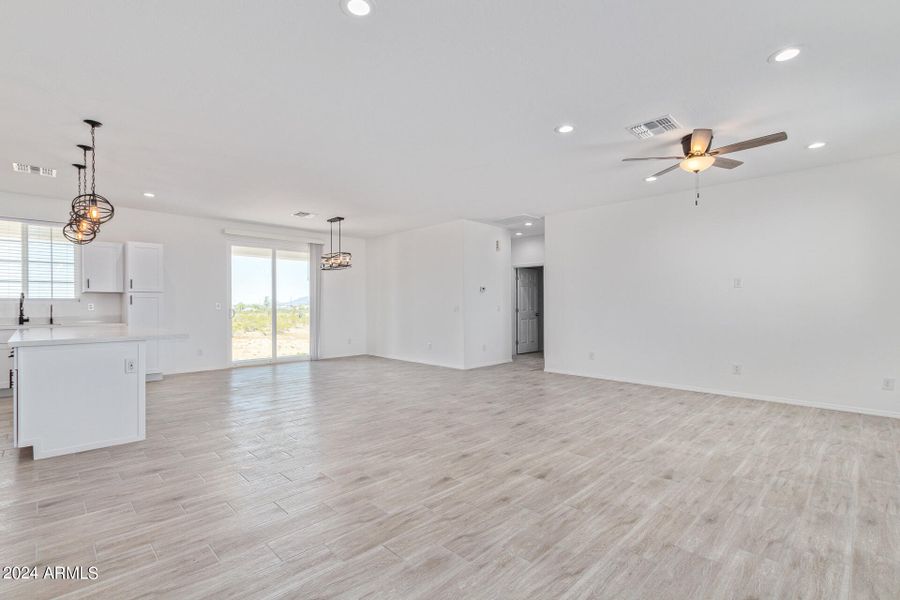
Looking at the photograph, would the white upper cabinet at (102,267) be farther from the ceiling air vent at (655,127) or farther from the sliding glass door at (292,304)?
the ceiling air vent at (655,127)

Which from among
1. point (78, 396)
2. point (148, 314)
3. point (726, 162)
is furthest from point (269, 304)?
point (726, 162)

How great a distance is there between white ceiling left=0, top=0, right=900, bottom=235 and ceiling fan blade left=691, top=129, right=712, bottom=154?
0.30ft

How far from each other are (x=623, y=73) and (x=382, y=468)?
132 inches

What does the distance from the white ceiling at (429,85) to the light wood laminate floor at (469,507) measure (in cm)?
285

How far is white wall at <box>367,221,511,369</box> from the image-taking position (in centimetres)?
805

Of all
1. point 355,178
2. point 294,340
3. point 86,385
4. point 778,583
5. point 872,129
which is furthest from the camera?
point 294,340

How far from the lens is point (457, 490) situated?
2838 mm

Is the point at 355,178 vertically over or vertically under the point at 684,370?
over

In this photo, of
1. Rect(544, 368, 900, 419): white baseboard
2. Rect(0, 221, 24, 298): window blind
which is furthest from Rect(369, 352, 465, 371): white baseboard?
Rect(0, 221, 24, 298): window blind

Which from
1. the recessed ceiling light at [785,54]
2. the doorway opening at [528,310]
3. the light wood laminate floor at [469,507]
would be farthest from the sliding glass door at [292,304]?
the recessed ceiling light at [785,54]

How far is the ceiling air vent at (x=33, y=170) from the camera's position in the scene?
4781 mm

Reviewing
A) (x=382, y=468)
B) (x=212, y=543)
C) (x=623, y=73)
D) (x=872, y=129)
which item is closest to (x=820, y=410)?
(x=872, y=129)

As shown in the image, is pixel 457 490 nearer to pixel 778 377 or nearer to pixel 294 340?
pixel 778 377

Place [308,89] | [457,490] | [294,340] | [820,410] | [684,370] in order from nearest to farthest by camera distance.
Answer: [457,490], [308,89], [820,410], [684,370], [294,340]
